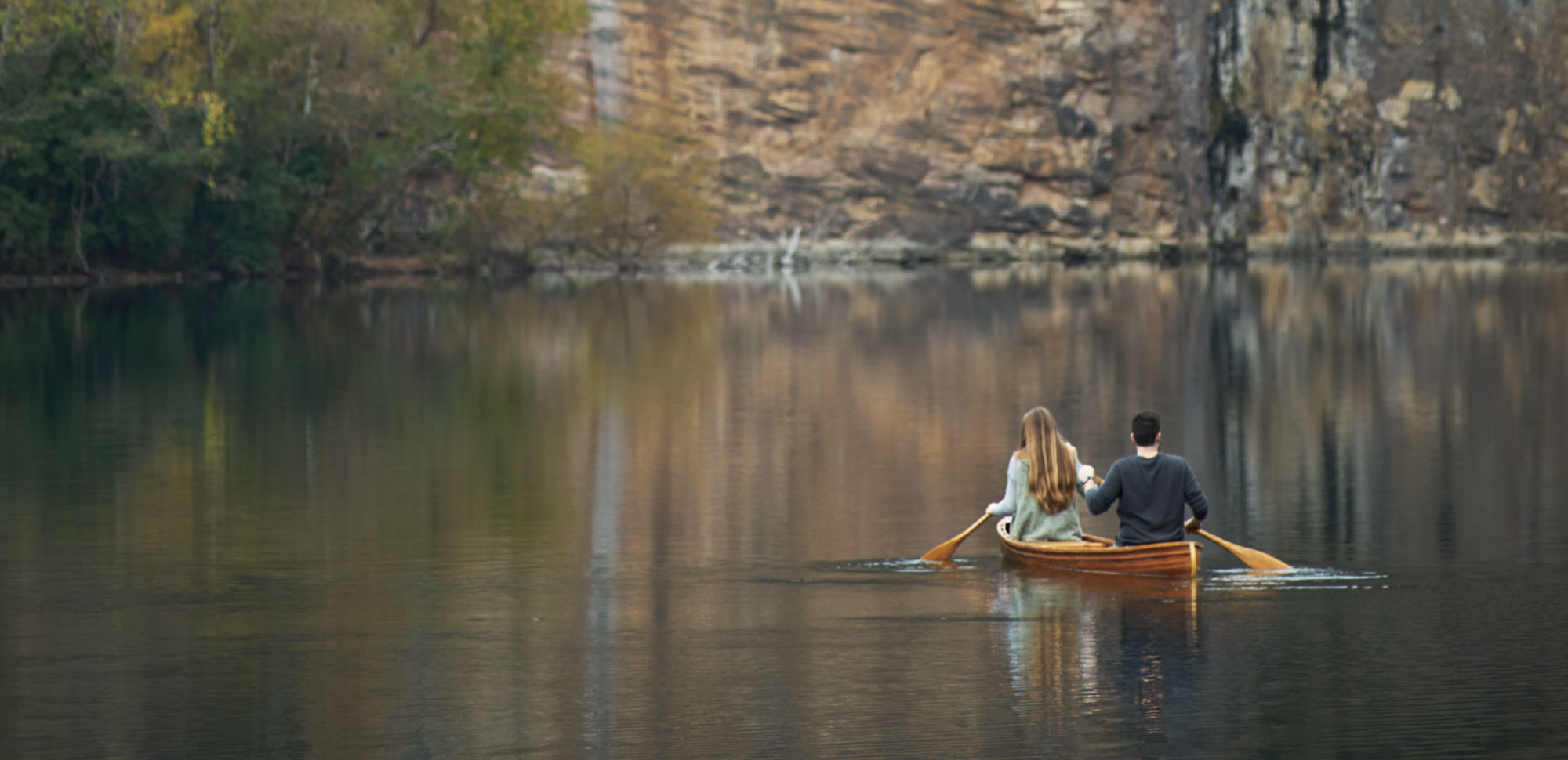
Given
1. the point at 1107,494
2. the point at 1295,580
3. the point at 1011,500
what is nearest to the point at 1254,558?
the point at 1295,580

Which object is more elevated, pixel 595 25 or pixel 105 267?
pixel 595 25

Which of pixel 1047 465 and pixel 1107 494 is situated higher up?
pixel 1047 465

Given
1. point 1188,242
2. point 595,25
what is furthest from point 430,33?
point 1188,242

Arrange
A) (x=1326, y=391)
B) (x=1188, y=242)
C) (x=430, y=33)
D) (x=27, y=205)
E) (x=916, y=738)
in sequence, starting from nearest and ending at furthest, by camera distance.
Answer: (x=916, y=738), (x=1326, y=391), (x=27, y=205), (x=430, y=33), (x=1188, y=242)

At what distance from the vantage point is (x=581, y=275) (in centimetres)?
8325

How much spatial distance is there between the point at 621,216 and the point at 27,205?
1134 inches

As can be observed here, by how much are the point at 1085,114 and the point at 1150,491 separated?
10572 cm

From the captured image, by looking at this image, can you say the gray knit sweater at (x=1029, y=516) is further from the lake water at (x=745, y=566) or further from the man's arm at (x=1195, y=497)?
the man's arm at (x=1195, y=497)

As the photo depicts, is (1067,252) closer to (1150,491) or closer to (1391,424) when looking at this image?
(1391,424)

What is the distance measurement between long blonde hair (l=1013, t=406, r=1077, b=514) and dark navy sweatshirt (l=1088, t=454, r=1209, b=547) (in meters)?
0.56

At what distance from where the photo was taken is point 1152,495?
44.8 feet

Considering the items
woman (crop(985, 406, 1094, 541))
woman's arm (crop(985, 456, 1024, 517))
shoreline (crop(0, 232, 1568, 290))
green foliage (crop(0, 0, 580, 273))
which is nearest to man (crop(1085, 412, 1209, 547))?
woman (crop(985, 406, 1094, 541))

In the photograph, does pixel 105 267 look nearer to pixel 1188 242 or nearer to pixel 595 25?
pixel 595 25

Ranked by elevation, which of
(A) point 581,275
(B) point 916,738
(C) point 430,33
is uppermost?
(C) point 430,33
